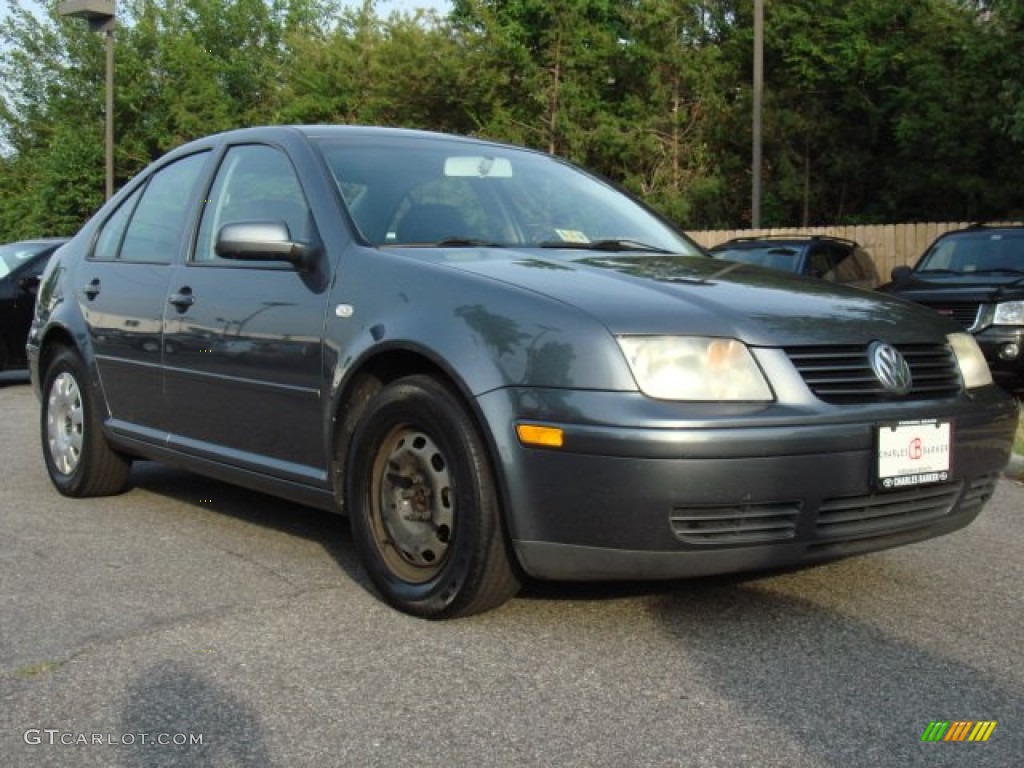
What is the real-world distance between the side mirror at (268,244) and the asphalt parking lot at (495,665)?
1095mm

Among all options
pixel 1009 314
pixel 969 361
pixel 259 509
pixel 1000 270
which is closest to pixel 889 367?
pixel 969 361

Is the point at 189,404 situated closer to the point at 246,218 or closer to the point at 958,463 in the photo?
the point at 246,218

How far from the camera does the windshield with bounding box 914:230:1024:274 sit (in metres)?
11.3

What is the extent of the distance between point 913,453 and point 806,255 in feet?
32.9

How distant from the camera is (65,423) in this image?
615 cm

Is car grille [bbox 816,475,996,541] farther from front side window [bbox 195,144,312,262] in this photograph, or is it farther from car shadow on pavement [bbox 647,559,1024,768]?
front side window [bbox 195,144,312,262]

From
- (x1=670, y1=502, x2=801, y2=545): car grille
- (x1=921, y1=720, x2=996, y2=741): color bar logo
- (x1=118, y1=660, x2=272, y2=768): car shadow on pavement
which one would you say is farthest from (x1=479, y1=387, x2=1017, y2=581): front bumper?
(x1=118, y1=660, x2=272, y2=768): car shadow on pavement

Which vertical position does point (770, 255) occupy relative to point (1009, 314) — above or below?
above

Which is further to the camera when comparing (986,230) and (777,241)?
(777,241)

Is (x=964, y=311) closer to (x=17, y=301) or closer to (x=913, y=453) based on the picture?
(x=913, y=453)

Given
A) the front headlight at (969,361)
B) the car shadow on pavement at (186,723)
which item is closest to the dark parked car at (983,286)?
the front headlight at (969,361)

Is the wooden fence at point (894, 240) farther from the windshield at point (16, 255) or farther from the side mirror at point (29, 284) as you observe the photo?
the side mirror at point (29, 284)

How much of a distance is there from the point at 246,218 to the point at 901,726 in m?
3.12

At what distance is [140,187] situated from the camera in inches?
238
